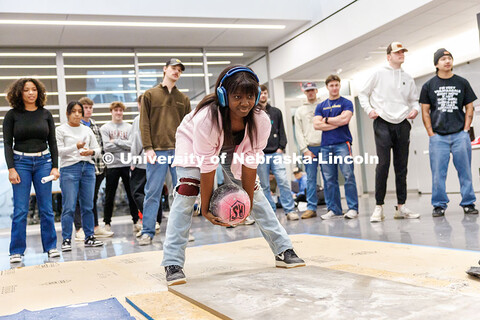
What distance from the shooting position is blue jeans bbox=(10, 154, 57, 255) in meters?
4.15

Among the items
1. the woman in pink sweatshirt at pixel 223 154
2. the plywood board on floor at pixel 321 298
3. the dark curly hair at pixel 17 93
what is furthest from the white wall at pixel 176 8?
the plywood board on floor at pixel 321 298

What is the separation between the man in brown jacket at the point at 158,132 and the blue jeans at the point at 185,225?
1.80 metres

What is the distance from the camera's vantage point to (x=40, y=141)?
14.1 feet

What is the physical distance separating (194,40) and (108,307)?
8340mm

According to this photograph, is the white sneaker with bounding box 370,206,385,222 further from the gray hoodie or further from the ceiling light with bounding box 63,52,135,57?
the ceiling light with bounding box 63,52,135,57

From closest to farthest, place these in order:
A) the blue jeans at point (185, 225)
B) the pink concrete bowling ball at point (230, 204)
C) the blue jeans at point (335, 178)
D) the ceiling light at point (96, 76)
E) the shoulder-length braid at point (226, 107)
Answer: the shoulder-length braid at point (226, 107) < the pink concrete bowling ball at point (230, 204) < the blue jeans at point (185, 225) < the blue jeans at point (335, 178) < the ceiling light at point (96, 76)

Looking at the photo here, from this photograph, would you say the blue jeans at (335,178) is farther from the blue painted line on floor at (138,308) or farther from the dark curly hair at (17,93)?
the blue painted line on floor at (138,308)

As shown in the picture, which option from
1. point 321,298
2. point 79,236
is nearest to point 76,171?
point 79,236

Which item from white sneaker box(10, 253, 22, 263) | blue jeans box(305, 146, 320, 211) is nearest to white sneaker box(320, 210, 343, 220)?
blue jeans box(305, 146, 320, 211)

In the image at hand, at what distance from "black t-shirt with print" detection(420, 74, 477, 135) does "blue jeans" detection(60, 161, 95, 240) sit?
370cm

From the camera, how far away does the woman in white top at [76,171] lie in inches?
192

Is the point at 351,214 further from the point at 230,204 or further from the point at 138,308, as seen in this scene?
the point at 138,308

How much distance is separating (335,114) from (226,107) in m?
3.84

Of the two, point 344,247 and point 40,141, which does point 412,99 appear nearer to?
point 344,247
